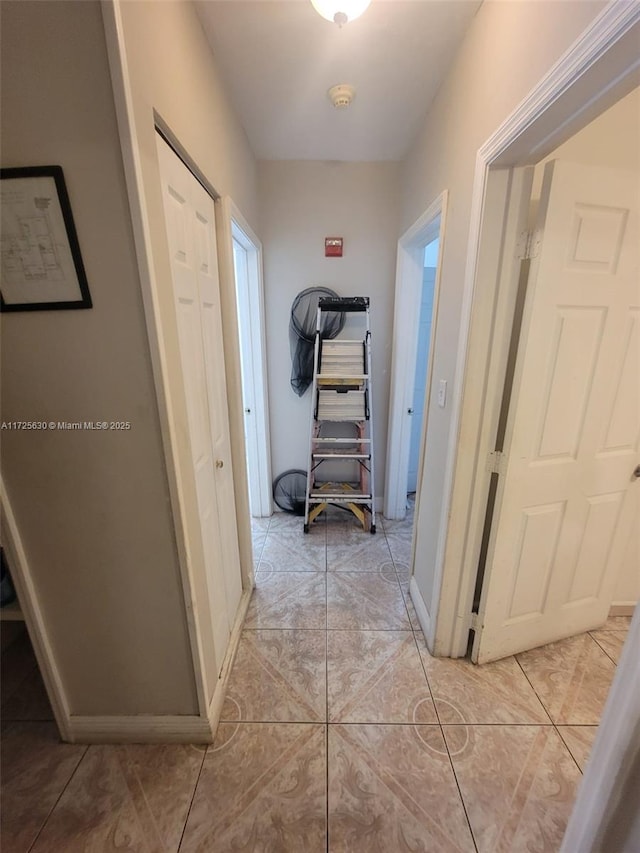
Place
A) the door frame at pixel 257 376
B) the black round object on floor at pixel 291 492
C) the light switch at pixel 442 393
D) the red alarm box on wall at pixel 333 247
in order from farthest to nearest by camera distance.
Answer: the black round object on floor at pixel 291 492, the red alarm box on wall at pixel 333 247, the door frame at pixel 257 376, the light switch at pixel 442 393

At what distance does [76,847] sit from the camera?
98cm

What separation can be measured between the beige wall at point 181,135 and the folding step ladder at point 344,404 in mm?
859

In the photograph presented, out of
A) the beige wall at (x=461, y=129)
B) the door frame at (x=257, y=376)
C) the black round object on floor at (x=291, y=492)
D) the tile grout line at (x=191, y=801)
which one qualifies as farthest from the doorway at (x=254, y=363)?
the tile grout line at (x=191, y=801)

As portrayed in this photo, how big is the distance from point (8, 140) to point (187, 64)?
0.66 meters

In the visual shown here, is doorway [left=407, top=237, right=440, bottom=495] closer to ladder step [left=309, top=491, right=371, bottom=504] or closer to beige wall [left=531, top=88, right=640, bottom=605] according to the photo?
ladder step [left=309, top=491, right=371, bottom=504]

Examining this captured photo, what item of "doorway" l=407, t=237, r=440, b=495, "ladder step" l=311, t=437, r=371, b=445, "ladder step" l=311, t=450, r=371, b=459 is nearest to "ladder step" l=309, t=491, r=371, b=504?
"ladder step" l=311, t=450, r=371, b=459

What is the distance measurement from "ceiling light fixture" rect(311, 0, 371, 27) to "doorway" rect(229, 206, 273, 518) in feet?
3.16

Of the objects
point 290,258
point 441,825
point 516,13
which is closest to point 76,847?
point 441,825

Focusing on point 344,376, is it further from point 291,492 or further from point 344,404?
point 291,492

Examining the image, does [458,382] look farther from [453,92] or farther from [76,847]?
[76,847]

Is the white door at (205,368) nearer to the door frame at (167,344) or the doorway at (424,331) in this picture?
the door frame at (167,344)

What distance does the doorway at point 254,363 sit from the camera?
219cm

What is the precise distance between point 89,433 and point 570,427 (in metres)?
1.66

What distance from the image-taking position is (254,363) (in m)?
2.35
